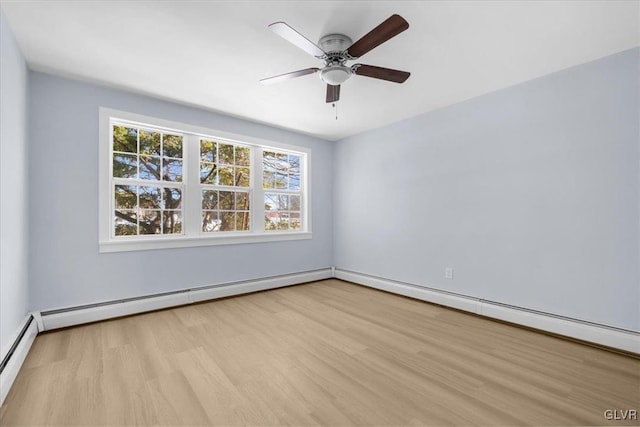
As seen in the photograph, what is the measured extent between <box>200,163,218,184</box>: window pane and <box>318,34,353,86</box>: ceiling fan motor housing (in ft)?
7.48

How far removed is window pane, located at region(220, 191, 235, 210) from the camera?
158 inches

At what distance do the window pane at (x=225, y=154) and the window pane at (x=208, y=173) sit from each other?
156mm

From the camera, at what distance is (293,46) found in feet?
7.63

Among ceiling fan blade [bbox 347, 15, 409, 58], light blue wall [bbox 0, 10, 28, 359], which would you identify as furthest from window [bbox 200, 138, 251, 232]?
ceiling fan blade [bbox 347, 15, 409, 58]

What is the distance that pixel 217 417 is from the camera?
1.58 meters

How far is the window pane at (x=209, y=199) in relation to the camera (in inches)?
152

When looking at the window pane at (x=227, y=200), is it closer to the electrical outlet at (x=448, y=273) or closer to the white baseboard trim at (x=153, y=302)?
the white baseboard trim at (x=153, y=302)

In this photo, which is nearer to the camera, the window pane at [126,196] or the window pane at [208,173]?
the window pane at [126,196]

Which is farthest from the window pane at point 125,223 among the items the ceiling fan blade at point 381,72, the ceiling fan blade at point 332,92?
the ceiling fan blade at point 381,72

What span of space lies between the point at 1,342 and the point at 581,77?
499 cm

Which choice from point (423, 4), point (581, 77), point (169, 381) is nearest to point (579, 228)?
point (581, 77)

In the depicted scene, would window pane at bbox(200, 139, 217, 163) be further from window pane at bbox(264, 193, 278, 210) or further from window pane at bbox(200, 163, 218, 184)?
window pane at bbox(264, 193, 278, 210)

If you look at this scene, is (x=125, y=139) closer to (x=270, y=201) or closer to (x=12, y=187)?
(x=12, y=187)

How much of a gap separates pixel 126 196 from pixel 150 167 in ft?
1.43
